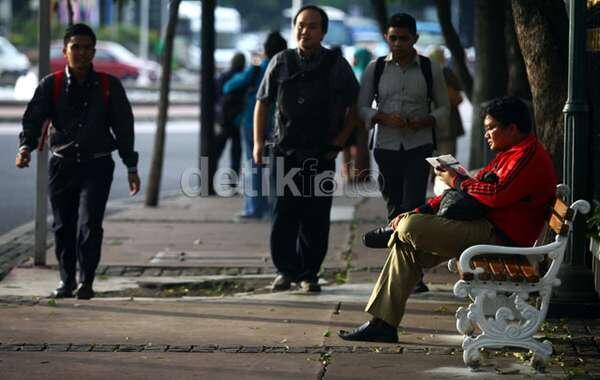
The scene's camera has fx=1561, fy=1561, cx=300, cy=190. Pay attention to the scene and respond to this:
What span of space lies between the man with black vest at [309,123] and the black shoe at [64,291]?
152 centimetres

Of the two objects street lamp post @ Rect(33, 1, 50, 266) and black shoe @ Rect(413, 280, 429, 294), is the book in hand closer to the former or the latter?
black shoe @ Rect(413, 280, 429, 294)

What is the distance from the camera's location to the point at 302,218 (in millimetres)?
10703

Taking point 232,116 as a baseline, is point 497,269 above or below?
below

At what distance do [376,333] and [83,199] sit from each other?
2.80 metres

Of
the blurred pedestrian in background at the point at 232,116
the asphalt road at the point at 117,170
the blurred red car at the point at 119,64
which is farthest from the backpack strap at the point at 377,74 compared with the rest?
the blurred red car at the point at 119,64

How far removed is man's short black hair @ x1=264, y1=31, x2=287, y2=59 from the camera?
13578mm

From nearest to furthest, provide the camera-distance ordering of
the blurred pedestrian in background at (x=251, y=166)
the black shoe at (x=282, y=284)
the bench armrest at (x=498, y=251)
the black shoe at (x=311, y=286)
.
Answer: the bench armrest at (x=498, y=251) < the black shoe at (x=311, y=286) < the black shoe at (x=282, y=284) < the blurred pedestrian in background at (x=251, y=166)

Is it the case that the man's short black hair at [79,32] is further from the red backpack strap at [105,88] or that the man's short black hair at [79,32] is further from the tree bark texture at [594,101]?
the tree bark texture at [594,101]

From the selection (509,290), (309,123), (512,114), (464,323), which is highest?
(512,114)

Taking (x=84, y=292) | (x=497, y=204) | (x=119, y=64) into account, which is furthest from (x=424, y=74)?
(x=119, y=64)

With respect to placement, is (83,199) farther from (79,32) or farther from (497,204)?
(497,204)

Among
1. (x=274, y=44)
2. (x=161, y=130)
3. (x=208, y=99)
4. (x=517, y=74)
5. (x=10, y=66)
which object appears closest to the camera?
(x=517, y=74)

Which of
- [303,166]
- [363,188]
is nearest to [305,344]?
[303,166]

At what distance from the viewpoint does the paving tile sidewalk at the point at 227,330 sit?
306 inches
